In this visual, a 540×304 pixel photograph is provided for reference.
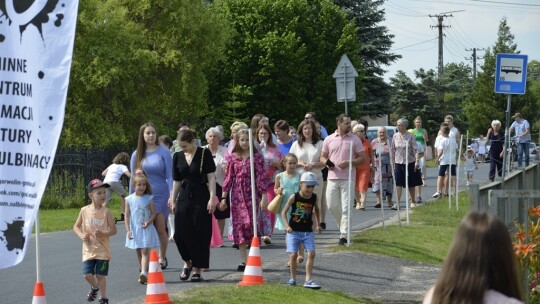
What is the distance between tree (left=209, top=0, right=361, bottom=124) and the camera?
6359 centimetres

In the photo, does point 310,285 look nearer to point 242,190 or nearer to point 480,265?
point 242,190

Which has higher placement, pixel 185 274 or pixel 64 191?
pixel 64 191

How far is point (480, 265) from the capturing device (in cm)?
419

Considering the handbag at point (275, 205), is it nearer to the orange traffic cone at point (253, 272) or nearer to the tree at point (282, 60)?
the orange traffic cone at point (253, 272)

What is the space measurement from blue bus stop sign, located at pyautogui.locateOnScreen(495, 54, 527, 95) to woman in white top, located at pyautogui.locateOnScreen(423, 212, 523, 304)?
49.7 feet

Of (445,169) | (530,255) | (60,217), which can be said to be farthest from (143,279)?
(445,169)

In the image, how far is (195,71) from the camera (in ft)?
181

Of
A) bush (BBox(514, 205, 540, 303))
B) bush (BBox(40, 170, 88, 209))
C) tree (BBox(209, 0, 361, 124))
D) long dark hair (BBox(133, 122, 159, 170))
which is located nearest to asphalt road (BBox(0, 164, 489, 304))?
long dark hair (BBox(133, 122, 159, 170))

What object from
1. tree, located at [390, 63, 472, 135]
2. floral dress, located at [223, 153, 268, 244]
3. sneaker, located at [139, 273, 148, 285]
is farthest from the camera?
tree, located at [390, 63, 472, 135]

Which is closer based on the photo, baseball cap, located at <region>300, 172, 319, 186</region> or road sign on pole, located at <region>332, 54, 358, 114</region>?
baseball cap, located at <region>300, 172, 319, 186</region>

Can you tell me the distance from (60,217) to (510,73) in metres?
10.7

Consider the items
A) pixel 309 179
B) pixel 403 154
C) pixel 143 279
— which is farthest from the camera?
pixel 403 154

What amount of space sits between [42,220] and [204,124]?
2490cm

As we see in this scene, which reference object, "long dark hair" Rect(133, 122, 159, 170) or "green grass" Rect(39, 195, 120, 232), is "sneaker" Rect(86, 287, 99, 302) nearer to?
"long dark hair" Rect(133, 122, 159, 170)
